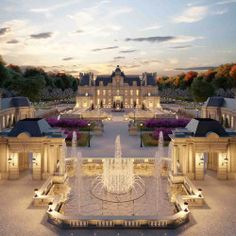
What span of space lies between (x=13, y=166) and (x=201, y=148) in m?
15.7

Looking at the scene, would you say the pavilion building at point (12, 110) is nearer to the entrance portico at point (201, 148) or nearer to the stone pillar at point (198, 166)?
the entrance portico at point (201, 148)

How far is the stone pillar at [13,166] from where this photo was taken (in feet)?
87.5

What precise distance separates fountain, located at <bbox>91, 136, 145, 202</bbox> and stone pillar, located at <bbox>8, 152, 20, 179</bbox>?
6692mm

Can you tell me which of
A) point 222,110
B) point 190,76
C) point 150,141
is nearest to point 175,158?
point 150,141

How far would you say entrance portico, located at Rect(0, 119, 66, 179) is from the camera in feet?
85.9

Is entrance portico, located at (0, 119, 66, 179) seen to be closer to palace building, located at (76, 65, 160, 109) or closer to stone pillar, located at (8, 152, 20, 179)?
stone pillar, located at (8, 152, 20, 179)

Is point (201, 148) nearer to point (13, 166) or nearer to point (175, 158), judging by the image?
point (175, 158)

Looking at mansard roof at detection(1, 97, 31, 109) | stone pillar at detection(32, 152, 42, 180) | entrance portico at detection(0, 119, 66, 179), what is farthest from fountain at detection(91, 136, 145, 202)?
mansard roof at detection(1, 97, 31, 109)

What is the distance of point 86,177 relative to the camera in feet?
90.6

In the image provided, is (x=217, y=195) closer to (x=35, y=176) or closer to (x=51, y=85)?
(x=35, y=176)

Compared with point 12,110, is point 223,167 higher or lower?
lower

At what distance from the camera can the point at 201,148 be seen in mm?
26031

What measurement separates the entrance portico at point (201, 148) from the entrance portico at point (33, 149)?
9.78 metres

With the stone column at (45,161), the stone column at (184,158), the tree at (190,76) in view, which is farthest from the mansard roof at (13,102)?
the tree at (190,76)
